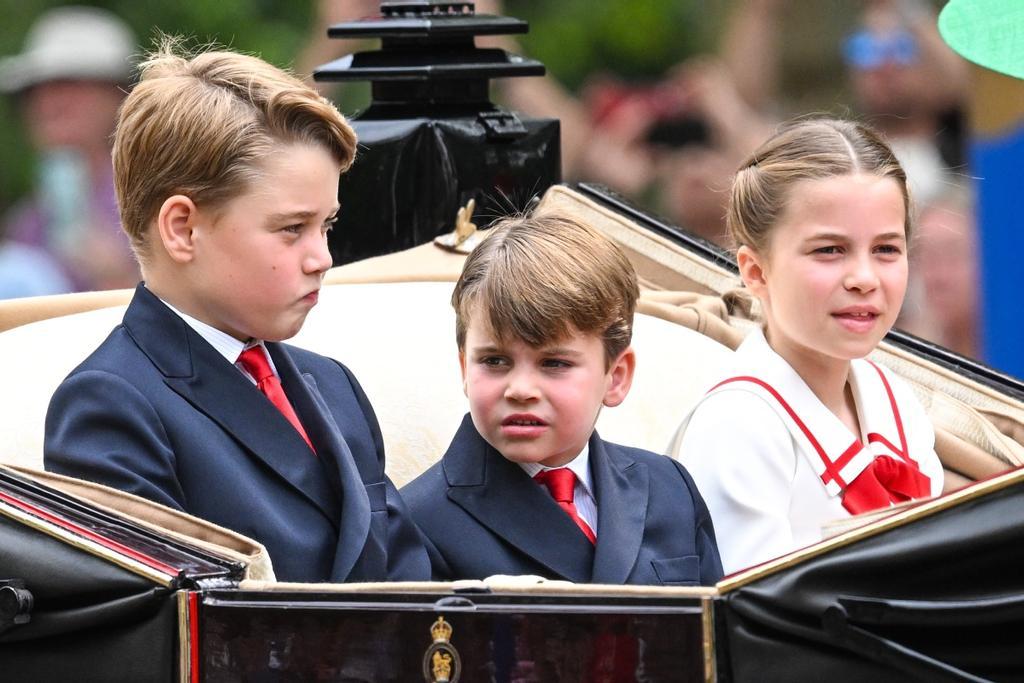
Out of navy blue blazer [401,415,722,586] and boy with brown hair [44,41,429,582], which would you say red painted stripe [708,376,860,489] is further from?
boy with brown hair [44,41,429,582]

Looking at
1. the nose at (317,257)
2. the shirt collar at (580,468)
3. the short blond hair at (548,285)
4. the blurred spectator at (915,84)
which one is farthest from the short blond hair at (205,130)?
the blurred spectator at (915,84)

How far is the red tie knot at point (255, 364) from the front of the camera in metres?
2.08

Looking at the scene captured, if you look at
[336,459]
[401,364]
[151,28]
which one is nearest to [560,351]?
[336,459]

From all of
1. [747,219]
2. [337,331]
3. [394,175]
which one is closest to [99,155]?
[394,175]

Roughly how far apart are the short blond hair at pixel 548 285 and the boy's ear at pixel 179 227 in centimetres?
35

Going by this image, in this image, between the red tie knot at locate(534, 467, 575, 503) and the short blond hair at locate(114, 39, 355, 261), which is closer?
the short blond hair at locate(114, 39, 355, 261)

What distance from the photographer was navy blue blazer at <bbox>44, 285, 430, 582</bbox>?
188 cm

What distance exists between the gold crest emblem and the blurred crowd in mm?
3958

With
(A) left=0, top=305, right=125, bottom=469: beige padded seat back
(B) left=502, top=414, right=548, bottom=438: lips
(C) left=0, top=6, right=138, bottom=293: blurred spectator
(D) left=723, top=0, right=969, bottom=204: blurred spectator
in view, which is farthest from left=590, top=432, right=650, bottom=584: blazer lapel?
(C) left=0, top=6, right=138, bottom=293: blurred spectator

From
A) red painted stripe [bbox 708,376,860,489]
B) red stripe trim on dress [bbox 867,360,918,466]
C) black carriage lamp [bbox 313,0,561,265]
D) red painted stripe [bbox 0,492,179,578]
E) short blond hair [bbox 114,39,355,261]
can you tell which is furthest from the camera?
black carriage lamp [bbox 313,0,561,265]

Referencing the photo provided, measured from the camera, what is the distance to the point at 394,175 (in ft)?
10.3

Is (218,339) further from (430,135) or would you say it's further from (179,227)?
(430,135)

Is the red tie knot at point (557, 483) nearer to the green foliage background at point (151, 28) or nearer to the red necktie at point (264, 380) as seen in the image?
the red necktie at point (264, 380)

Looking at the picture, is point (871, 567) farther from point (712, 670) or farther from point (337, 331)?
point (337, 331)
